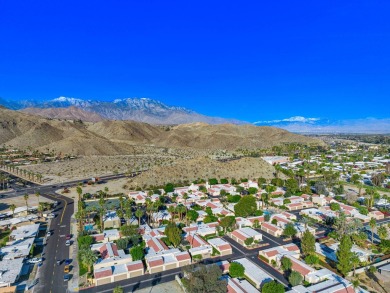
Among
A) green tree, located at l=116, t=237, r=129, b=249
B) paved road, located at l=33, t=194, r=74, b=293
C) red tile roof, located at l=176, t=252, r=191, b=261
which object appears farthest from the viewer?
green tree, located at l=116, t=237, r=129, b=249

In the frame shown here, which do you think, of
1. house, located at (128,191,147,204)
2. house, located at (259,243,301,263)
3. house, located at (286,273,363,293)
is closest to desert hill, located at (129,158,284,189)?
house, located at (128,191,147,204)

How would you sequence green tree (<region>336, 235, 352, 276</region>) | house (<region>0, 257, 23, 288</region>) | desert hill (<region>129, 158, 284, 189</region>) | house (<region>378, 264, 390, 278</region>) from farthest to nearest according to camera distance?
desert hill (<region>129, 158, 284, 189</region>)
house (<region>378, 264, 390, 278</region>)
green tree (<region>336, 235, 352, 276</region>)
house (<region>0, 257, 23, 288</region>)

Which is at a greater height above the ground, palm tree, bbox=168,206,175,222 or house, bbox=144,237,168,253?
palm tree, bbox=168,206,175,222

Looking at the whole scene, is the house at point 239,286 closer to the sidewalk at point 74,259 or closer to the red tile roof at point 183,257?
the red tile roof at point 183,257

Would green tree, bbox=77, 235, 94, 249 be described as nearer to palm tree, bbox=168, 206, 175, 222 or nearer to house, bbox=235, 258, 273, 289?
palm tree, bbox=168, 206, 175, 222

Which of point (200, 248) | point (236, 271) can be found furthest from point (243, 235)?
point (236, 271)

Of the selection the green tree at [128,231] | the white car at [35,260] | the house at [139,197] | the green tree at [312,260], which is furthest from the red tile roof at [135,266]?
the house at [139,197]

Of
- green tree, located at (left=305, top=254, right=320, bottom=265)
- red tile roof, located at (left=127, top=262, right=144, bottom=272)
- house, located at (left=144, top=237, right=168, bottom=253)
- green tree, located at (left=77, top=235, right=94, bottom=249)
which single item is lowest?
green tree, located at (left=305, top=254, right=320, bottom=265)
